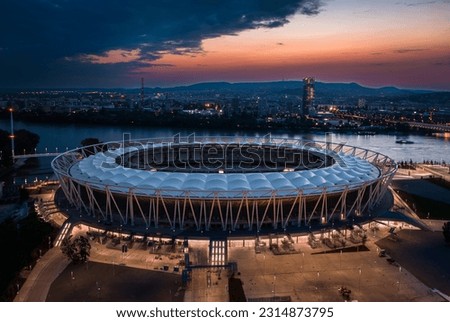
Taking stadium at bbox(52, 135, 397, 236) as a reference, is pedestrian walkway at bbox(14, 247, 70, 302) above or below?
below

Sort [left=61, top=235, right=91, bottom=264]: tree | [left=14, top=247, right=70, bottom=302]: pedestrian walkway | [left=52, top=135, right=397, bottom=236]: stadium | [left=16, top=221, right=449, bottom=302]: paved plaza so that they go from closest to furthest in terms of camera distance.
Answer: [left=14, top=247, right=70, bottom=302]: pedestrian walkway → [left=16, top=221, right=449, bottom=302]: paved plaza → [left=61, top=235, right=91, bottom=264]: tree → [left=52, top=135, right=397, bottom=236]: stadium

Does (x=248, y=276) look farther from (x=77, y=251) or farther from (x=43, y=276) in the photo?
(x=43, y=276)

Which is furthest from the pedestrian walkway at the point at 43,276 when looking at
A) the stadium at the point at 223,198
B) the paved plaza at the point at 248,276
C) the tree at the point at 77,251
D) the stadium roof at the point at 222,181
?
the stadium roof at the point at 222,181

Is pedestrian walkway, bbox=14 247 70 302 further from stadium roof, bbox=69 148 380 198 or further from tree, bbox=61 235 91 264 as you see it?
stadium roof, bbox=69 148 380 198

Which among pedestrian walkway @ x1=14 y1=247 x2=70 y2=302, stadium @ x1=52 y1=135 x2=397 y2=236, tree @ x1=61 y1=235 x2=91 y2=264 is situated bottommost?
pedestrian walkway @ x1=14 y1=247 x2=70 y2=302

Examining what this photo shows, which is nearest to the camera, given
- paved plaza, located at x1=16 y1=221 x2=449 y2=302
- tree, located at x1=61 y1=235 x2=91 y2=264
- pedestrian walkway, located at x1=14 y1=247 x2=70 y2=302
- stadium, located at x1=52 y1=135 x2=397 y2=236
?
pedestrian walkway, located at x1=14 y1=247 x2=70 y2=302

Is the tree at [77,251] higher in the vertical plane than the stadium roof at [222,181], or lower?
lower

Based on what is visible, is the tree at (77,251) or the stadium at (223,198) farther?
the stadium at (223,198)

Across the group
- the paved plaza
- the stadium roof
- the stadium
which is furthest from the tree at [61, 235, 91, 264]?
the stadium roof

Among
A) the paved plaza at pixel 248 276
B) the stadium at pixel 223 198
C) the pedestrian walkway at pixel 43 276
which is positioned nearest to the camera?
the pedestrian walkway at pixel 43 276

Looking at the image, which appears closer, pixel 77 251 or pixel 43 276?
pixel 43 276

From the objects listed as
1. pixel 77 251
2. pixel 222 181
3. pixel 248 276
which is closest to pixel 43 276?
pixel 77 251

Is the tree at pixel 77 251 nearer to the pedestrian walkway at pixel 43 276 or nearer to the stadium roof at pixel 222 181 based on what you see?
the pedestrian walkway at pixel 43 276
